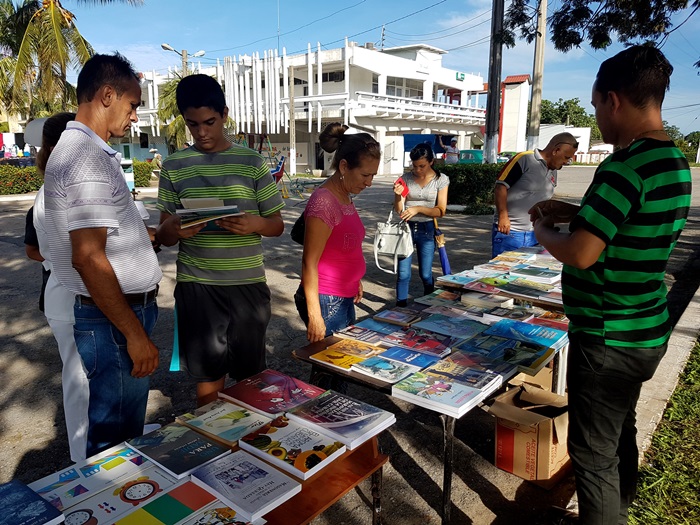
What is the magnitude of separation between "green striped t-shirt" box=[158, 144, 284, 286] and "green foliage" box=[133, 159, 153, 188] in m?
19.4

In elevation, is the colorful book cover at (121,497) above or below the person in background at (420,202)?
below

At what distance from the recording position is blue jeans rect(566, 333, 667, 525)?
1622 mm

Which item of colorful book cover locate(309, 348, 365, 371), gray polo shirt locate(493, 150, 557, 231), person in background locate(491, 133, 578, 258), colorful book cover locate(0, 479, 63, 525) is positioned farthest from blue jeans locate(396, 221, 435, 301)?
colorful book cover locate(0, 479, 63, 525)

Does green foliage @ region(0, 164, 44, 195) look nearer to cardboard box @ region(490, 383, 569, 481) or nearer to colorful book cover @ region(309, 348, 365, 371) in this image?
colorful book cover @ region(309, 348, 365, 371)

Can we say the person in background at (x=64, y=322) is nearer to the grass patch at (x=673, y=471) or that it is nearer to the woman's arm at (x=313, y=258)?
the woman's arm at (x=313, y=258)

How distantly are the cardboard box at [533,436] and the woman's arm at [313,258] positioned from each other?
1.08 m

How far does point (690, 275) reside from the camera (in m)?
6.84

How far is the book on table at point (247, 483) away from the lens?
52.5 inches

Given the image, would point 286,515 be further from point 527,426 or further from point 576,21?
point 576,21

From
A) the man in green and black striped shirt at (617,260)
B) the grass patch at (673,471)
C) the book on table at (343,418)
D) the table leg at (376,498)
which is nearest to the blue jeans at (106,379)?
the book on table at (343,418)

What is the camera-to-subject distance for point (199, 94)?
6.89 ft

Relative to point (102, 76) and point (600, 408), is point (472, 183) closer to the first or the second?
point (600, 408)

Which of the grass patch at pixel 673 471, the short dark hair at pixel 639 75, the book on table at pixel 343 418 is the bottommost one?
the grass patch at pixel 673 471

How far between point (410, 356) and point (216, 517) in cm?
116
